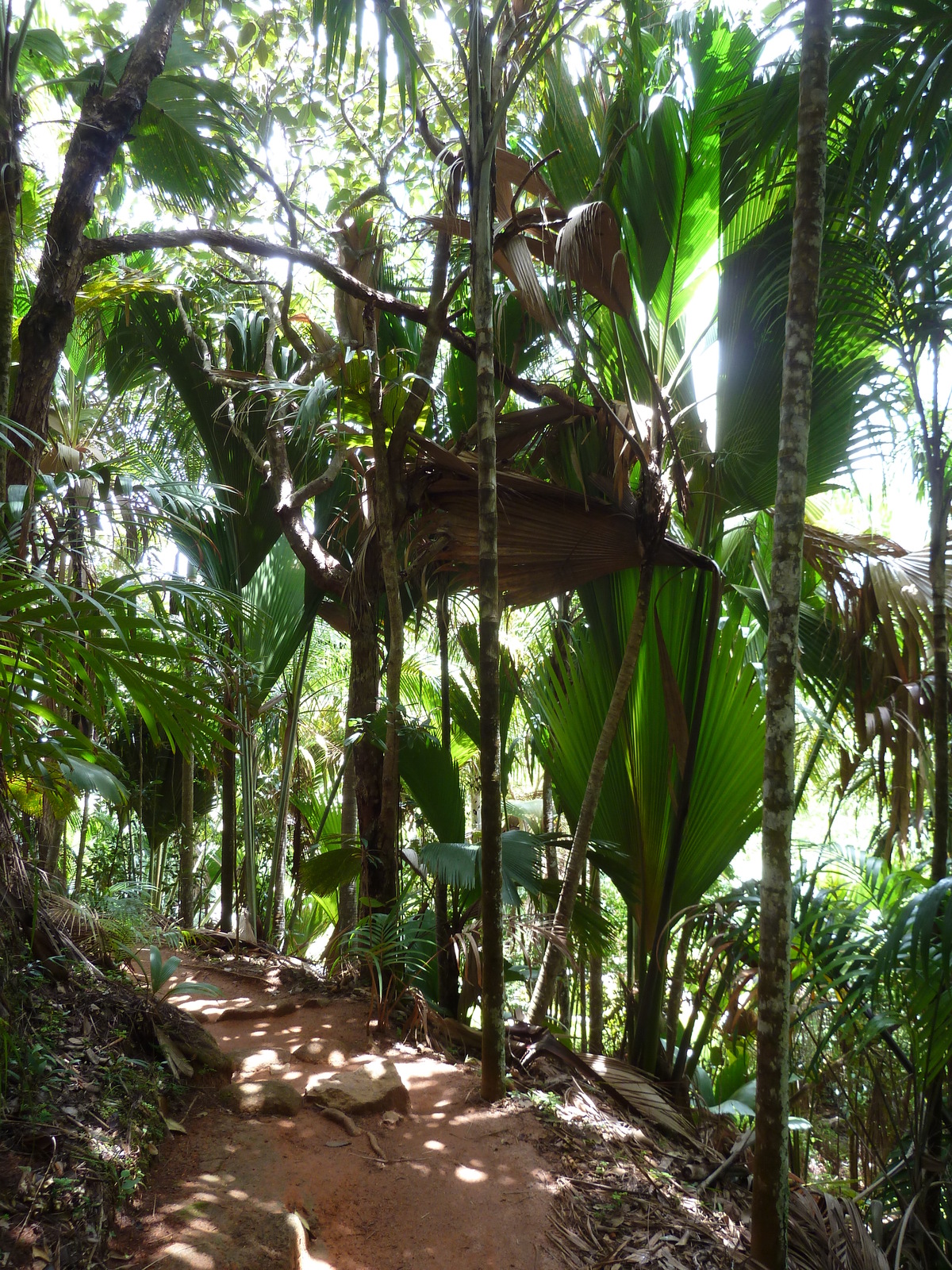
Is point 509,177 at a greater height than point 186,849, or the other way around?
point 509,177

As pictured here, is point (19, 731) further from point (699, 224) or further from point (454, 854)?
point (699, 224)

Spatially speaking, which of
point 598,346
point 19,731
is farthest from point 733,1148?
point 598,346

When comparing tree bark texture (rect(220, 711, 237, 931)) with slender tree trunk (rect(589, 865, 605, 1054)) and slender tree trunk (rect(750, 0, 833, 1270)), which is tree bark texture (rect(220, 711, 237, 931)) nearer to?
slender tree trunk (rect(589, 865, 605, 1054))

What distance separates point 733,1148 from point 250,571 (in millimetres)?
4104

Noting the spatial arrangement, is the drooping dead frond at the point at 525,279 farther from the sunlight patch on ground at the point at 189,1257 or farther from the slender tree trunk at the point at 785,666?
the sunlight patch on ground at the point at 189,1257

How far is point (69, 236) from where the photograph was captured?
310 cm

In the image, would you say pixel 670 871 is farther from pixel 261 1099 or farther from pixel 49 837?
pixel 49 837

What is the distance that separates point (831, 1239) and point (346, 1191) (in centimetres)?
156

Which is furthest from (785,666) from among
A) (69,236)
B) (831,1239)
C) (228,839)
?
(228,839)

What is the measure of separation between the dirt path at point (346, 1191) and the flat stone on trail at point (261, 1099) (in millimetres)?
33

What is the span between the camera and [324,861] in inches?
168

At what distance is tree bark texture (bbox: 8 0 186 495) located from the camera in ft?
9.77

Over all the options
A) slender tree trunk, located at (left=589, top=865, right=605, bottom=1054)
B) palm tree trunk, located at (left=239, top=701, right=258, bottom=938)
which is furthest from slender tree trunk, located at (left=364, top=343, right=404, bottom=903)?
slender tree trunk, located at (left=589, top=865, right=605, bottom=1054)

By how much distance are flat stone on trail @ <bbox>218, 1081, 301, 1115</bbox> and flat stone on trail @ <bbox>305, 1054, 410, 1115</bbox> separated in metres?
0.10
